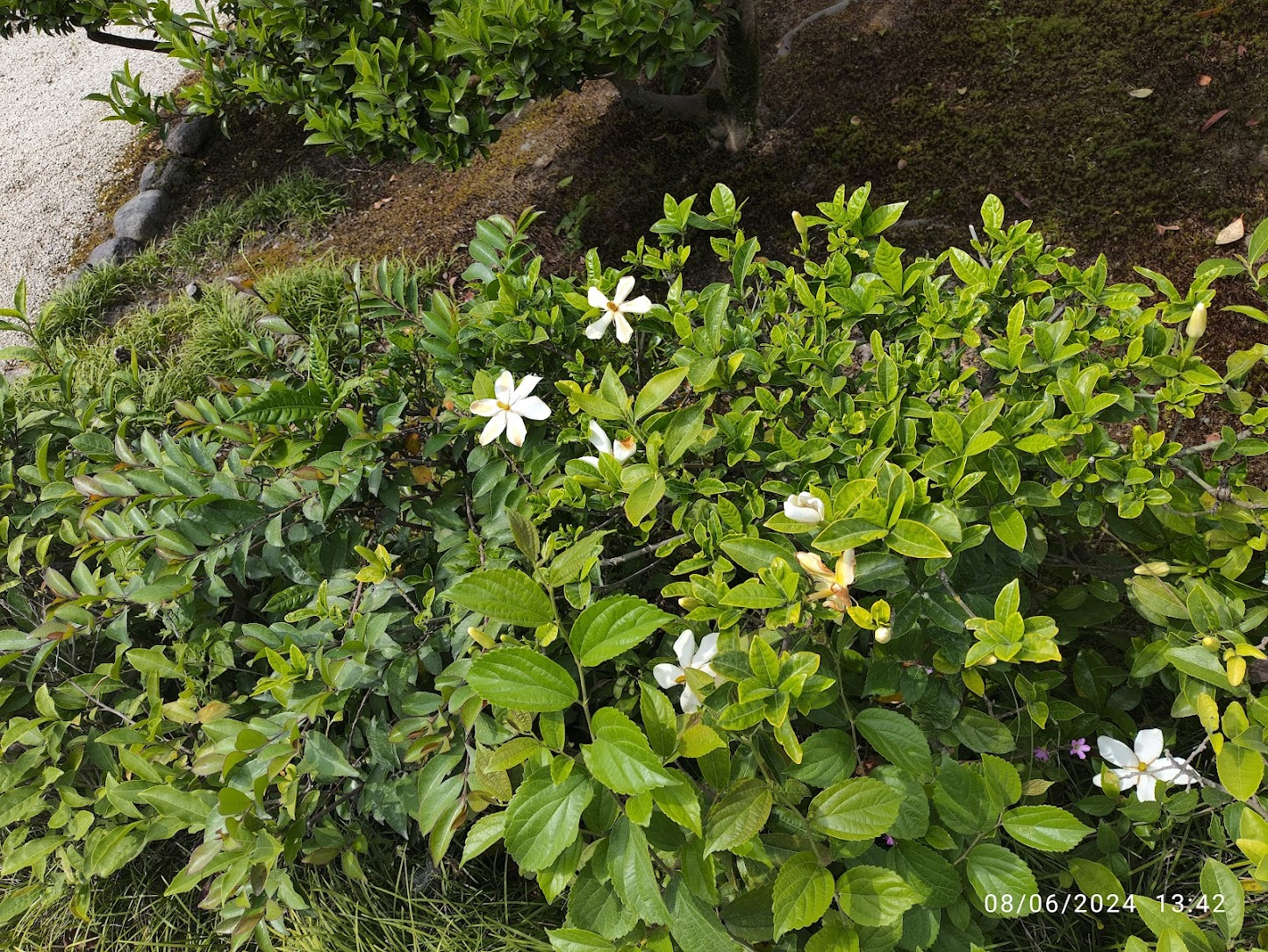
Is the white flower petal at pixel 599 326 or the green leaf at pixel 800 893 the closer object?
the green leaf at pixel 800 893

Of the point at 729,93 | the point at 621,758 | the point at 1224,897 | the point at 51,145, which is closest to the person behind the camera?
the point at 621,758

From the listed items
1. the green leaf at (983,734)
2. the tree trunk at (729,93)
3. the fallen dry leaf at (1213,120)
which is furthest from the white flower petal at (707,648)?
the fallen dry leaf at (1213,120)

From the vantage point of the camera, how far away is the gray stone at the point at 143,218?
435 cm

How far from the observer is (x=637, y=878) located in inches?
39.6

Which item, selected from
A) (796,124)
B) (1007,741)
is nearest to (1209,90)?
(796,124)

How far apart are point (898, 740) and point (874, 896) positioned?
0.72ft

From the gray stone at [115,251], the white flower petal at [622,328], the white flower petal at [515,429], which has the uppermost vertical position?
the gray stone at [115,251]

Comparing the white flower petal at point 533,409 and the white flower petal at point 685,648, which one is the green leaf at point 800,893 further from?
the white flower petal at point 533,409

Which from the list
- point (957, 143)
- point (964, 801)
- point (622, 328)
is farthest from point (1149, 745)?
point (957, 143)

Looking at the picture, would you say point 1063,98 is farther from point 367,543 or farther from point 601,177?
point 367,543

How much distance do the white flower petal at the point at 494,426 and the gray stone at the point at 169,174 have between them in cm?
421

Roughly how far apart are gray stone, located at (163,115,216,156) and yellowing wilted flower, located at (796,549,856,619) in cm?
502

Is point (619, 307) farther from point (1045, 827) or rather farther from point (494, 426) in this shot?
point (1045, 827)

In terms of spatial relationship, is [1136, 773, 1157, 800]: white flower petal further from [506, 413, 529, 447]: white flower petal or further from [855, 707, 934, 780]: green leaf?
[506, 413, 529, 447]: white flower petal
